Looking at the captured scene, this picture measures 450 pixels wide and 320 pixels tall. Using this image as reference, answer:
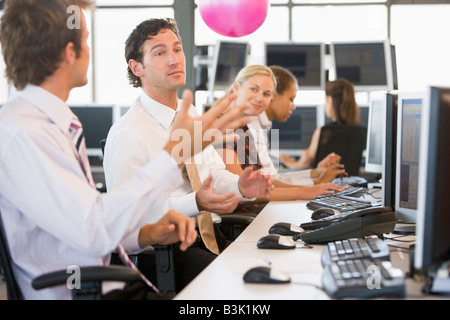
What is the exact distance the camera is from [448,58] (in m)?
7.34

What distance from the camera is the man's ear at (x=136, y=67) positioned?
91.4 inches

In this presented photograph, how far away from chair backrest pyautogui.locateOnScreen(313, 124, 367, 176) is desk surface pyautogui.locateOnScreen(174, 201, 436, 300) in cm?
254

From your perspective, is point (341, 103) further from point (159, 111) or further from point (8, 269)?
point (8, 269)

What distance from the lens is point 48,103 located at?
1338 mm

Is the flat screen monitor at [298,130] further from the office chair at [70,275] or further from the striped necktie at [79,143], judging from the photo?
the office chair at [70,275]

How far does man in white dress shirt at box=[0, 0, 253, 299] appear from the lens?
1.19m

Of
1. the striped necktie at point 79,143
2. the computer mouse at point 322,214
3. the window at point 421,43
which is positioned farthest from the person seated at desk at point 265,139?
the window at point 421,43

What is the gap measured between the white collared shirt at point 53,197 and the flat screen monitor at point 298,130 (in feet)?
12.7

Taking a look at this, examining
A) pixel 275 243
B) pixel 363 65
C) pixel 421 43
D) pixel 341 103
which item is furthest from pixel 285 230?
pixel 421 43

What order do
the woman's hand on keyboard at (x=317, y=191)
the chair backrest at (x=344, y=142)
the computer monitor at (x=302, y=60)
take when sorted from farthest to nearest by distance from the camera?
the computer monitor at (x=302, y=60)
the chair backrest at (x=344, y=142)
the woman's hand on keyboard at (x=317, y=191)

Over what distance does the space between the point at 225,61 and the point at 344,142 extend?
1.73m
